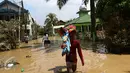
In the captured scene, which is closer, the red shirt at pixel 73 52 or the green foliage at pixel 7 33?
the red shirt at pixel 73 52

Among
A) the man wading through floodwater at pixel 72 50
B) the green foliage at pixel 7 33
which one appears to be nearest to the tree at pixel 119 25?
the man wading through floodwater at pixel 72 50

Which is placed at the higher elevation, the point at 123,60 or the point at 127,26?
the point at 127,26

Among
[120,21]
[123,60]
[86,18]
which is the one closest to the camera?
[123,60]

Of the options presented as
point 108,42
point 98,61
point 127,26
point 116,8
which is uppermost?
point 116,8

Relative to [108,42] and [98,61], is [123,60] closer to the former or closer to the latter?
[98,61]

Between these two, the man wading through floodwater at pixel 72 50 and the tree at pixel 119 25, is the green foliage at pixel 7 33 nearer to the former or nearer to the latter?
the tree at pixel 119 25

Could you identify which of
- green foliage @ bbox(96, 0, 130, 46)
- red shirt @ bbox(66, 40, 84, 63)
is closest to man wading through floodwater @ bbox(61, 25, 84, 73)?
red shirt @ bbox(66, 40, 84, 63)

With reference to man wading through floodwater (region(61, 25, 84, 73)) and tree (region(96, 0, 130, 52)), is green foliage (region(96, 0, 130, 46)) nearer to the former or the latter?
tree (region(96, 0, 130, 52))

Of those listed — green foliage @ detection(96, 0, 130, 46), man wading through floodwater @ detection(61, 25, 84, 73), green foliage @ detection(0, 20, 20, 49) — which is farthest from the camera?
green foliage @ detection(0, 20, 20, 49)

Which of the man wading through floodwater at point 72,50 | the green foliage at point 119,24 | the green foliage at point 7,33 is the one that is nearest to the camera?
the man wading through floodwater at point 72,50

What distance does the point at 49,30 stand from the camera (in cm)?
6731

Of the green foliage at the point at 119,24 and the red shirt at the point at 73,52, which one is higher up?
the green foliage at the point at 119,24

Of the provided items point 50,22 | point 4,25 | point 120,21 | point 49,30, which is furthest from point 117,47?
point 50,22

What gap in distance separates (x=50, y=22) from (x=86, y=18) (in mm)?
43376
